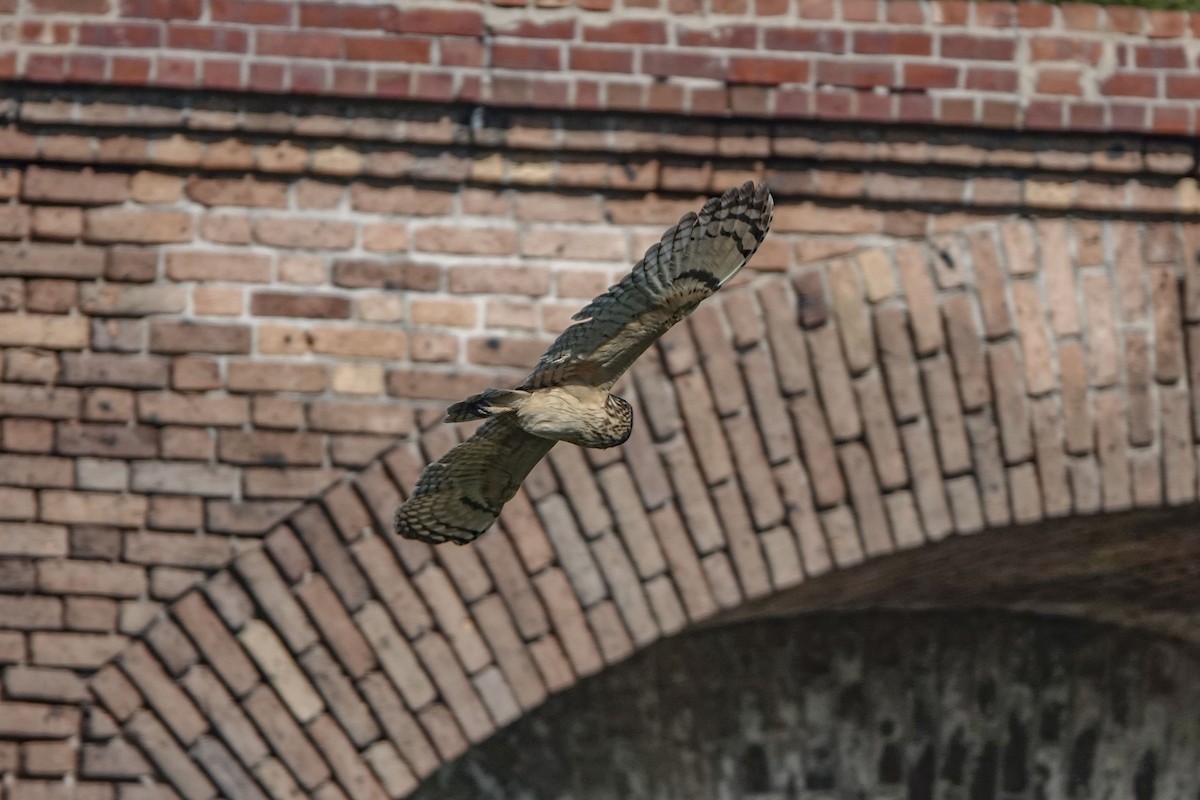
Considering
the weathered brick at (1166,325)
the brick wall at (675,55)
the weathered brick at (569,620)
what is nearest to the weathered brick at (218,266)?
the brick wall at (675,55)

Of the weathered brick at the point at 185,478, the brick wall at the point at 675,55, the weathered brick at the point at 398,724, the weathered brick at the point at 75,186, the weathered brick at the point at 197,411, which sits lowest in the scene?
the weathered brick at the point at 398,724

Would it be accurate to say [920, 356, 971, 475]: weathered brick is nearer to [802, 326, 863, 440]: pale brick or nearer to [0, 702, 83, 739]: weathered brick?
[802, 326, 863, 440]: pale brick

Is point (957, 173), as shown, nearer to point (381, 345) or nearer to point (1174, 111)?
point (1174, 111)

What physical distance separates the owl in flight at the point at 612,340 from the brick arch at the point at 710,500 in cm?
90

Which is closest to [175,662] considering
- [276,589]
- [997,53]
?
[276,589]

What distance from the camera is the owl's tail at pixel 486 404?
2.66 m

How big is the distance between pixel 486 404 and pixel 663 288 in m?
0.35

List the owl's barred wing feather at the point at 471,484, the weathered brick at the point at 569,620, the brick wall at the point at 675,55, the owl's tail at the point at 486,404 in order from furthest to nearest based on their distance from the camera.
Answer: the weathered brick at the point at 569,620, the brick wall at the point at 675,55, the owl's barred wing feather at the point at 471,484, the owl's tail at the point at 486,404

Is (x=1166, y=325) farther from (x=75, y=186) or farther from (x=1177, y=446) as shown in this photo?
(x=75, y=186)

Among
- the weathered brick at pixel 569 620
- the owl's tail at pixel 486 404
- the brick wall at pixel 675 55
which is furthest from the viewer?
the weathered brick at pixel 569 620

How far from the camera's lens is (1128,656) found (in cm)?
508

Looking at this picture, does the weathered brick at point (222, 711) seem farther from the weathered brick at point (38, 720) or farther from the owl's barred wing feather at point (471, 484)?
the owl's barred wing feather at point (471, 484)

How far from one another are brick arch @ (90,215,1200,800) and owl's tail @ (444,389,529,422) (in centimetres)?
100

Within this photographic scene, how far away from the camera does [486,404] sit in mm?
2699
